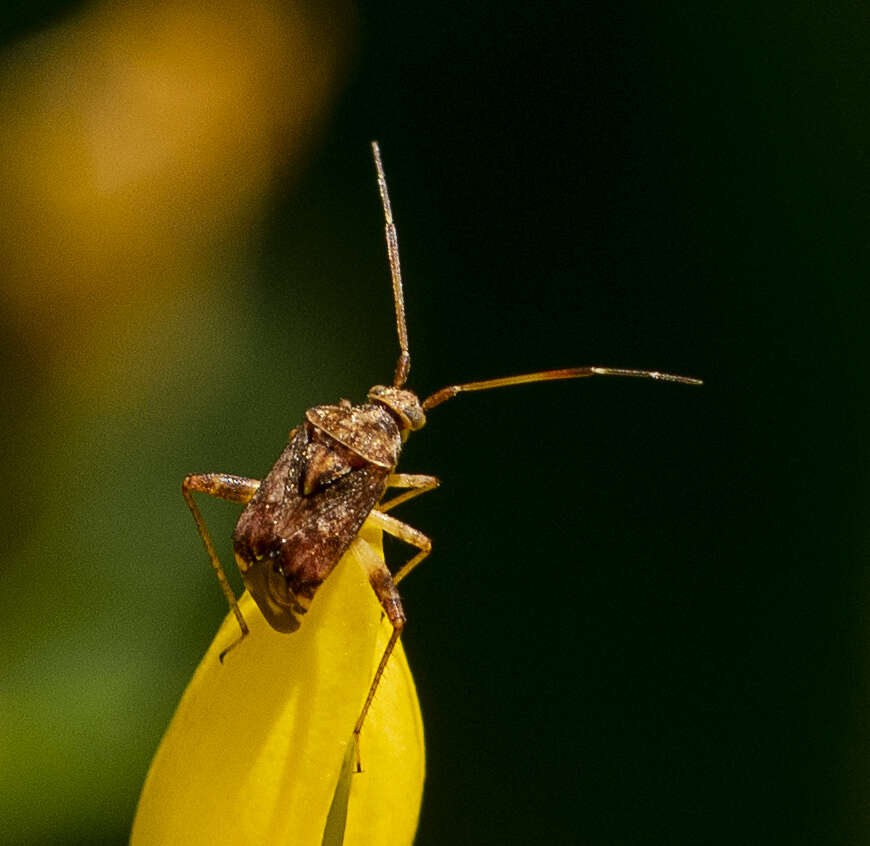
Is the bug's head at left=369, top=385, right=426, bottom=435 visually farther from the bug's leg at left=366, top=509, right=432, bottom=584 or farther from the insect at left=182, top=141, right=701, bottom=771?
the bug's leg at left=366, top=509, right=432, bottom=584

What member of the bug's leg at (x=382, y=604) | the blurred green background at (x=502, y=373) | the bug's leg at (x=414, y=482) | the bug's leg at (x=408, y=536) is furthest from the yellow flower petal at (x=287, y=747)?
the bug's leg at (x=414, y=482)

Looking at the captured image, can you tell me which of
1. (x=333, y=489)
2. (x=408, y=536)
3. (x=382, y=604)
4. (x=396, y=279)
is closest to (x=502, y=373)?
(x=396, y=279)

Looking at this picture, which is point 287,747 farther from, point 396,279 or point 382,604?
point 396,279

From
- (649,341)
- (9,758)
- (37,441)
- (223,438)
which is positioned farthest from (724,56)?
(9,758)

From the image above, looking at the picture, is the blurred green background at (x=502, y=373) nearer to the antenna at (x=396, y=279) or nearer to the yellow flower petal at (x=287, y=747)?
the antenna at (x=396, y=279)

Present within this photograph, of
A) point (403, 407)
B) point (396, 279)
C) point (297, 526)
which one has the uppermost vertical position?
point (396, 279)

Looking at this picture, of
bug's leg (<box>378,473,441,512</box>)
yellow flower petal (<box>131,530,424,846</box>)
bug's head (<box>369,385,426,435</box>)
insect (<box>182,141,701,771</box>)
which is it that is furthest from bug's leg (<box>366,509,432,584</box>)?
yellow flower petal (<box>131,530,424,846</box>)
